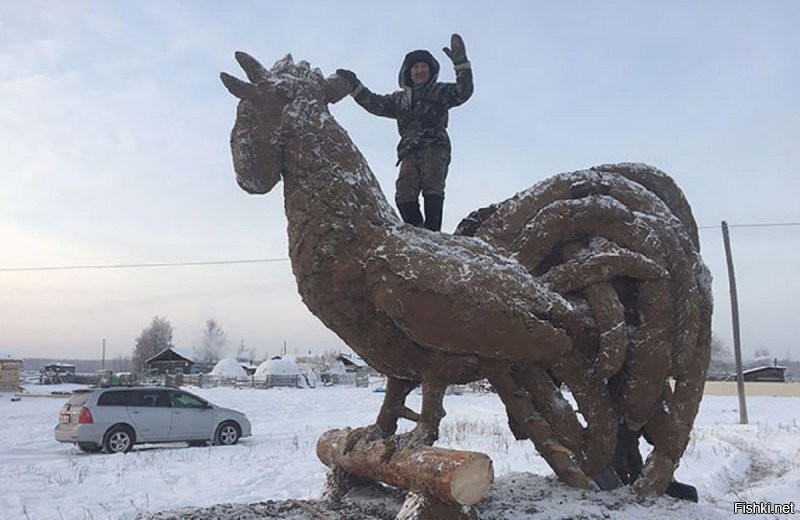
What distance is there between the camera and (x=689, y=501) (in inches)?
178

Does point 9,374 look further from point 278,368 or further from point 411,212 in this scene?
point 411,212

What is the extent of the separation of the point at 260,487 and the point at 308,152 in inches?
187

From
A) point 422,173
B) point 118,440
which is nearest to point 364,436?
point 422,173

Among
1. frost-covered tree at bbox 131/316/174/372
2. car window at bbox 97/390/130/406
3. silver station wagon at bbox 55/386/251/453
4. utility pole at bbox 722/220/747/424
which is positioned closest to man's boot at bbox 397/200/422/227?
silver station wagon at bbox 55/386/251/453

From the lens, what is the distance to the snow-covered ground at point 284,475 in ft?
14.4

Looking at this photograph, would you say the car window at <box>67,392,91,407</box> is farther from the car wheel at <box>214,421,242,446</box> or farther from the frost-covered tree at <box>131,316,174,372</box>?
the frost-covered tree at <box>131,316,174,372</box>

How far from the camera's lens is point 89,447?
11.2m

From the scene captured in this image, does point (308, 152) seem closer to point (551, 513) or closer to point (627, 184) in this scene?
point (627, 184)

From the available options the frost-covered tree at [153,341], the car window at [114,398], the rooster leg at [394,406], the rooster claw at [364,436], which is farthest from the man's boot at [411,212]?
the frost-covered tree at [153,341]

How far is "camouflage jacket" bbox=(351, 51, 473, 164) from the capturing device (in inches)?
185

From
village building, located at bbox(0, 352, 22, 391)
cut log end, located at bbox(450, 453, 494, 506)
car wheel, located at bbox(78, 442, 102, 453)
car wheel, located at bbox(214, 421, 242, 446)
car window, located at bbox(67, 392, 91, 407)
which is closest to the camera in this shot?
cut log end, located at bbox(450, 453, 494, 506)

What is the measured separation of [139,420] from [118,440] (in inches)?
19.8

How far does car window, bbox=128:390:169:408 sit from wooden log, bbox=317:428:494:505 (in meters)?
8.86

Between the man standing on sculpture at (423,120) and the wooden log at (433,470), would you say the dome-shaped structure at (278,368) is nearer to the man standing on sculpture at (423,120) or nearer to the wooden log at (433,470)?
the man standing on sculpture at (423,120)
